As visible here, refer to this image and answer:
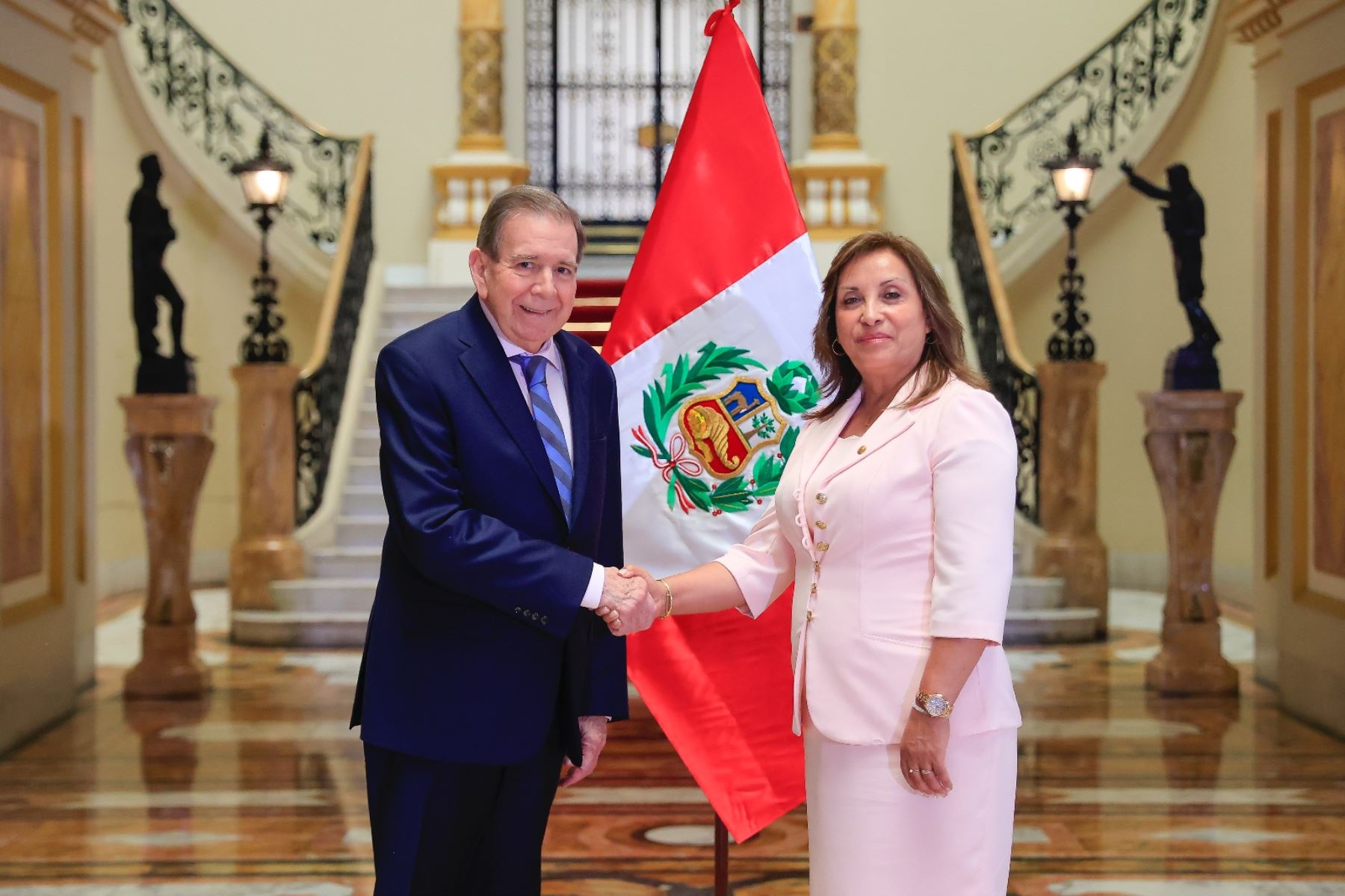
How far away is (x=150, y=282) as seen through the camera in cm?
689

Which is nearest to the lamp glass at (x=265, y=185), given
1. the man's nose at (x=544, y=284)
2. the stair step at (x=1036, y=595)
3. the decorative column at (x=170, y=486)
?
the decorative column at (x=170, y=486)

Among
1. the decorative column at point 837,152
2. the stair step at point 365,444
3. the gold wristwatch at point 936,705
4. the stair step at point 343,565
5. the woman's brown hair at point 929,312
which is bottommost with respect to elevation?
the stair step at point 343,565

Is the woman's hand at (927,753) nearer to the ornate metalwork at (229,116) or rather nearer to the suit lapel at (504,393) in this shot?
the suit lapel at (504,393)

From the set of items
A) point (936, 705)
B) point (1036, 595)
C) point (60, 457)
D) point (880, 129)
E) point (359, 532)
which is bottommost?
point (1036, 595)

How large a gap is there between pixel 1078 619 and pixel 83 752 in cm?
494

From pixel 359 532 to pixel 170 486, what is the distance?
179 cm

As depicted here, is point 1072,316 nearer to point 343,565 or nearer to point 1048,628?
point 1048,628

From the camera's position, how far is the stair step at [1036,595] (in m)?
7.90

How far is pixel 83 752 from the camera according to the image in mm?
5484

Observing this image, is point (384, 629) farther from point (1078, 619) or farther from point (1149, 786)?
point (1078, 619)

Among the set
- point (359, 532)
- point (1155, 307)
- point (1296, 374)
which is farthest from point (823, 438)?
point (1155, 307)

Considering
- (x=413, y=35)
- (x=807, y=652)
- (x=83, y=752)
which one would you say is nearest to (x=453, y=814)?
(x=807, y=652)

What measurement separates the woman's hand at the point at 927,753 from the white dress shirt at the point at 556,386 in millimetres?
542

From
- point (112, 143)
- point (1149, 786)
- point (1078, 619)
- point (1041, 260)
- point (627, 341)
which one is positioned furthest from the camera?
point (1041, 260)
